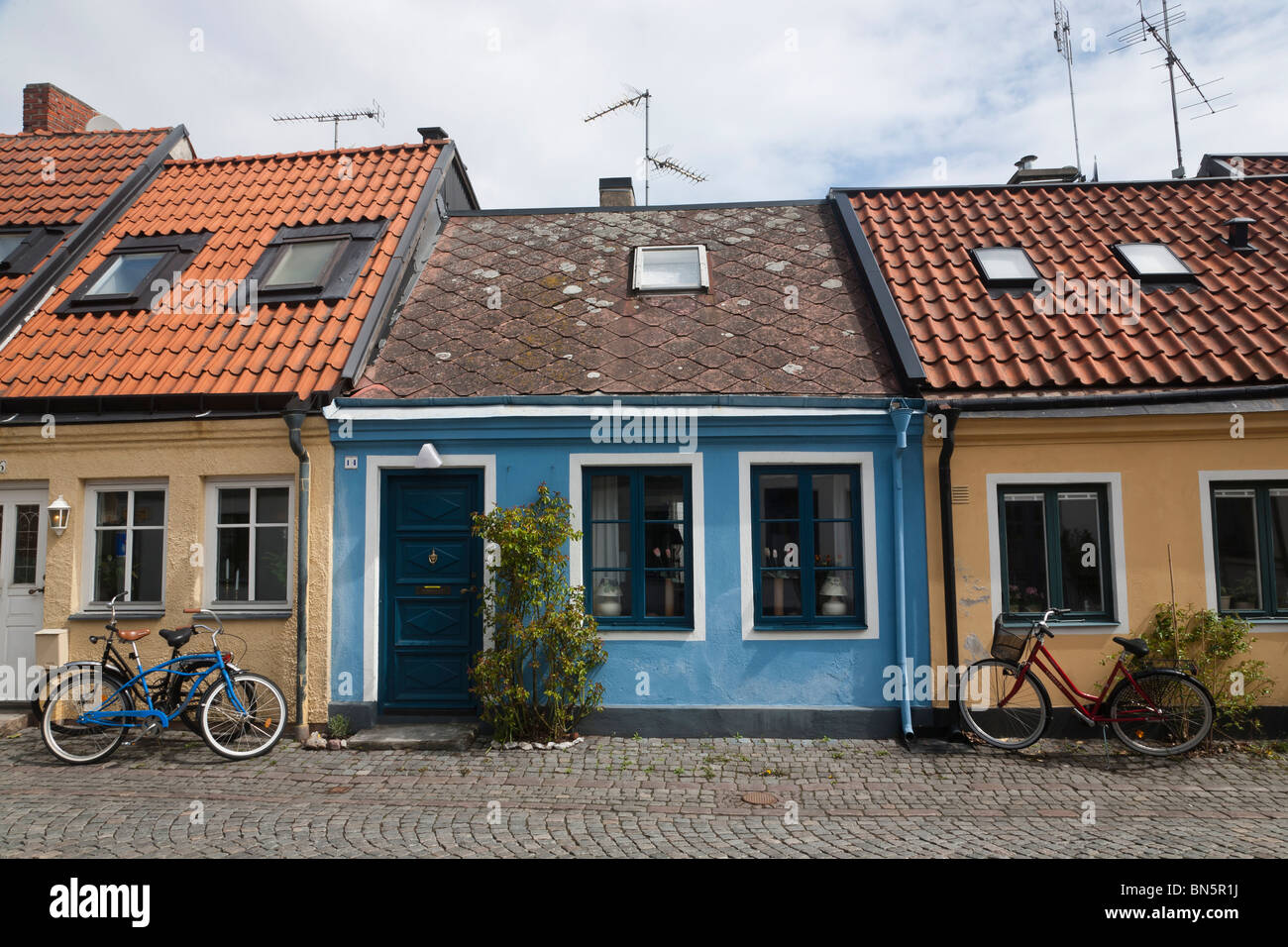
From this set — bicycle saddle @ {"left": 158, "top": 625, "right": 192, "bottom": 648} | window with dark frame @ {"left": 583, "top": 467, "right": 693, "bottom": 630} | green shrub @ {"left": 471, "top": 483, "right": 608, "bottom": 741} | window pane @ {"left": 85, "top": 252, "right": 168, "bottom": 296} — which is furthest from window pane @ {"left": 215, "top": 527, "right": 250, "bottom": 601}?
window pane @ {"left": 85, "top": 252, "right": 168, "bottom": 296}

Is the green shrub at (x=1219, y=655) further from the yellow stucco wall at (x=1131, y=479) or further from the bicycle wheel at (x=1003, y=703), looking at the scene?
the bicycle wheel at (x=1003, y=703)

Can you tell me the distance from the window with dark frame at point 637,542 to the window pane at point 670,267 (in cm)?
276

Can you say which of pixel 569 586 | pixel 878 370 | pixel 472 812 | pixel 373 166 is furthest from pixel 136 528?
pixel 878 370

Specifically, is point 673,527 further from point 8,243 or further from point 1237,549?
point 8,243

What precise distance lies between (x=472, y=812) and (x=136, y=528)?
504 centimetres

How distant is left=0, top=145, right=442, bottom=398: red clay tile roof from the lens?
28.5 ft

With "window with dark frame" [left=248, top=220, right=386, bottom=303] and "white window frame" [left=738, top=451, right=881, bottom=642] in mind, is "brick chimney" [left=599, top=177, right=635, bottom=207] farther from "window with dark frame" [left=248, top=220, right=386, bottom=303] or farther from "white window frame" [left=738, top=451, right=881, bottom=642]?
"white window frame" [left=738, top=451, right=881, bottom=642]

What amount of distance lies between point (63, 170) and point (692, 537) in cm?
1052

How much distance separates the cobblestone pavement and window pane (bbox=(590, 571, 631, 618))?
120 centimetres

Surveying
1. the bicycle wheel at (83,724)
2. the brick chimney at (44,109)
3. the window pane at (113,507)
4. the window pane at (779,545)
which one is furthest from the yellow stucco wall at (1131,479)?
the brick chimney at (44,109)

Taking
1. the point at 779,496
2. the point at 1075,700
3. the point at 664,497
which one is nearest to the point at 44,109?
the point at 664,497

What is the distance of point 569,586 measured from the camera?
8.12 metres

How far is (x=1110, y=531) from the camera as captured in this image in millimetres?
8125

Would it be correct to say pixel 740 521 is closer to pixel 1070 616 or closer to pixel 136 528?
pixel 1070 616
